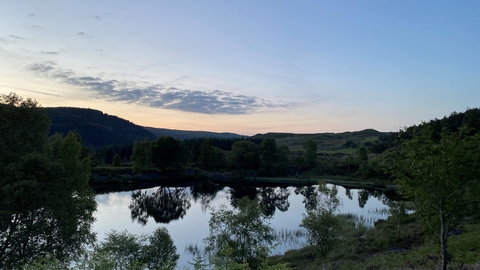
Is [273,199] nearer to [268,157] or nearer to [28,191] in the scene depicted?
[268,157]

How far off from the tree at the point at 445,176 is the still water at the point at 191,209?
66.5 feet

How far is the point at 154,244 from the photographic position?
23391 mm

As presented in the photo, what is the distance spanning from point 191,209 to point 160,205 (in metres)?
7.78

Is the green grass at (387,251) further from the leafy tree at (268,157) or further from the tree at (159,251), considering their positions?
the leafy tree at (268,157)

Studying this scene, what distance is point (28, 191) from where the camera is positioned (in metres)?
17.7

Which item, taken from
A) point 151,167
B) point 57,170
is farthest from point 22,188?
point 151,167

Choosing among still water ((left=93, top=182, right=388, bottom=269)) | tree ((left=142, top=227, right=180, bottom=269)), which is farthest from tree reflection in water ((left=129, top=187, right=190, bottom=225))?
tree ((left=142, top=227, right=180, bottom=269))

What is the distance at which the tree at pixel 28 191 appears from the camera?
699 inches

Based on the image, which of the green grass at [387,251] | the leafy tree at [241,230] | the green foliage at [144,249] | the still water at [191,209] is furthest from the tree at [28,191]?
the green grass at [387,251]

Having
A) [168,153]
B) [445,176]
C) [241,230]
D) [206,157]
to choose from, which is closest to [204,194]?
[168,153]

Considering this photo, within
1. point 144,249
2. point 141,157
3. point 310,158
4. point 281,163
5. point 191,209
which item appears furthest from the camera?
point 310,158

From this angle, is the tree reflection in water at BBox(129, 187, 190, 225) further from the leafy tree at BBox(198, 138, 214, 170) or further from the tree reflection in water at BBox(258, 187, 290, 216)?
the leafy tree at BBox(198, 138, 214, 170)

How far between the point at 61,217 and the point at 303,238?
88.8ft

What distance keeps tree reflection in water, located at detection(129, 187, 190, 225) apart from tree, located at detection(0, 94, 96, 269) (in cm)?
2651
